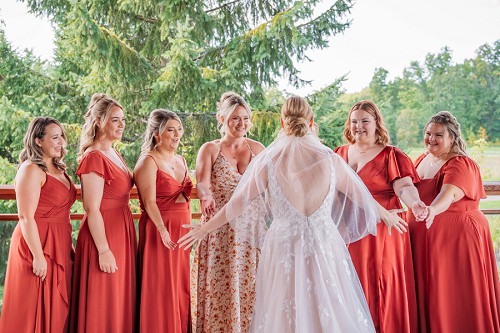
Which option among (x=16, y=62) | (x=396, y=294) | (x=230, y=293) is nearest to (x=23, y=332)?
(x=230, y=293)

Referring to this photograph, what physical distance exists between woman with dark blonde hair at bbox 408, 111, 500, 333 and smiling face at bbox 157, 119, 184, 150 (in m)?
1.59

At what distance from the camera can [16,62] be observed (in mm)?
Answer: 11617

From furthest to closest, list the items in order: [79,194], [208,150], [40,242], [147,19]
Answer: [147,19], [79,194], [208,150], [40,242]

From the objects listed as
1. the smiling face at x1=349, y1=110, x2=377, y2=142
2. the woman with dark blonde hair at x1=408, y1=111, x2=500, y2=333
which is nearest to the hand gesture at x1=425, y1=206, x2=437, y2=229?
the woman with dark blonde hair at x1=408, y1=111, x2=500, y2=333

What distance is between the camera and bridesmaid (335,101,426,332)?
11.2ft

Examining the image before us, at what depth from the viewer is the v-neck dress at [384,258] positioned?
341cm

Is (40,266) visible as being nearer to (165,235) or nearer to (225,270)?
(165,235)

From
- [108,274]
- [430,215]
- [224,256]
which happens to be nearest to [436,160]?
[430,215]

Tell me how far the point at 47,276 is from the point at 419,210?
216 cm

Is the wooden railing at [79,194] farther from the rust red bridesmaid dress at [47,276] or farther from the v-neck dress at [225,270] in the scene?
the rust red bridesmaid dress at [47,276]

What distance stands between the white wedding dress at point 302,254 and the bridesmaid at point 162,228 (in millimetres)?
539

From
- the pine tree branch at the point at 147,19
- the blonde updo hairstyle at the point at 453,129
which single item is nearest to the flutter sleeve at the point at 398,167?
the blonde updo hairstyle at the point at 453,129

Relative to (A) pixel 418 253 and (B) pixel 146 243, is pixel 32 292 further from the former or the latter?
(A) pixel 418 253

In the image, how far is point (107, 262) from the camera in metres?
3.14
